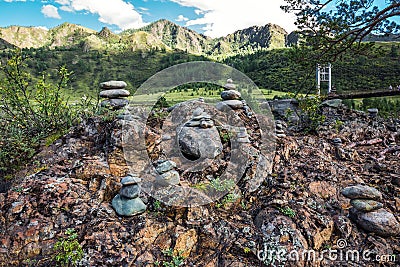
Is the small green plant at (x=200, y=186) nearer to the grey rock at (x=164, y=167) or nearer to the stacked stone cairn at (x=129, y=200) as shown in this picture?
the grey rock at (x=164, y=167)

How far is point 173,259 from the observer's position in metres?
2.66

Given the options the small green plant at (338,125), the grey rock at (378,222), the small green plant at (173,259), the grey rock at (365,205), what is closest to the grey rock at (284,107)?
the small green plant at (338,125)

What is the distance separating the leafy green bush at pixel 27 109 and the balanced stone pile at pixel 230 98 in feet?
9.78

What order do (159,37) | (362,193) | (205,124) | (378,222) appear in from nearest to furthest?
1. (378,222)
2. (362,193)
3. (205,124)
4. (159,37)

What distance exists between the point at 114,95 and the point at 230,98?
260 cm

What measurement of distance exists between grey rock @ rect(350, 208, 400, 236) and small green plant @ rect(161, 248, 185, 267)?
8.89ft

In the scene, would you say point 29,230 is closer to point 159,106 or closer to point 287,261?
point 287,261

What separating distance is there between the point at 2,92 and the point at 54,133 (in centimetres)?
114

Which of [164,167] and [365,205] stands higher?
[164,167]

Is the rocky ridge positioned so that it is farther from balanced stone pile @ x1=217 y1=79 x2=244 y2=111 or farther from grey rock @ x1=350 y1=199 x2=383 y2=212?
balanced stone pile @ x1=217 y1=79 x2=244 y2=111

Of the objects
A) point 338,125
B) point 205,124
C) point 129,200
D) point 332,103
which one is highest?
point 332,103

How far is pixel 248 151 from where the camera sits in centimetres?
442

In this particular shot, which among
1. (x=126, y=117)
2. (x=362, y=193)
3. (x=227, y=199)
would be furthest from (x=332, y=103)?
(x=126, y=117)

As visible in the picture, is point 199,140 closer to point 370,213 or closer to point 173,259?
point 173,259
